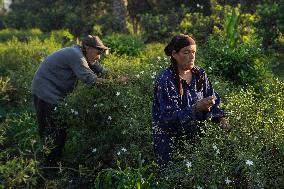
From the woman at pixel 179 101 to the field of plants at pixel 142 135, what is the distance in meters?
0.15

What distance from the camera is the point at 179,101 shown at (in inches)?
163

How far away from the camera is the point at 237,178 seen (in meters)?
3.61

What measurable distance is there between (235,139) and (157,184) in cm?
78

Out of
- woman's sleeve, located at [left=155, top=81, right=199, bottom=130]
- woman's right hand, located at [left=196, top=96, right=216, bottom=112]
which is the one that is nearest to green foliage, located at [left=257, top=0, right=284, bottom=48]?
woman's sleeve, located at [left=155, top=81, right=199, bottom=130]

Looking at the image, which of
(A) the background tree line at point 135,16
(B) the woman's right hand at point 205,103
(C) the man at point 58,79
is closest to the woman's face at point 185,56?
(B) the woman's right hand at point 205,103

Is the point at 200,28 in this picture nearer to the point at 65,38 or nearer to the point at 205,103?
the point at 65,38

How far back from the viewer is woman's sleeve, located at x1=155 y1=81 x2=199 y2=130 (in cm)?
390

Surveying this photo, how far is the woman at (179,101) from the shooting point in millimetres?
3994

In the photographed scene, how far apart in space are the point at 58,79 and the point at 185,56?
244 cm

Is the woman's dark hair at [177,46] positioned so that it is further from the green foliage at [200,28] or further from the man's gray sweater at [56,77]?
the green foliage at [200,28]

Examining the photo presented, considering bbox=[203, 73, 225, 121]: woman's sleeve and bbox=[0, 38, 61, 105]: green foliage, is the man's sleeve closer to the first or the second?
bbox=[203, 73, 225, 121]: woman's sleeve

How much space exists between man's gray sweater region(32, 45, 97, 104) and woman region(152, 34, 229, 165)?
196 cm

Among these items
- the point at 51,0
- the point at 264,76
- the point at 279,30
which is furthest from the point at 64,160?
the point at 51,0

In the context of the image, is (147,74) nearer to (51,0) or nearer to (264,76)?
(264,76)
